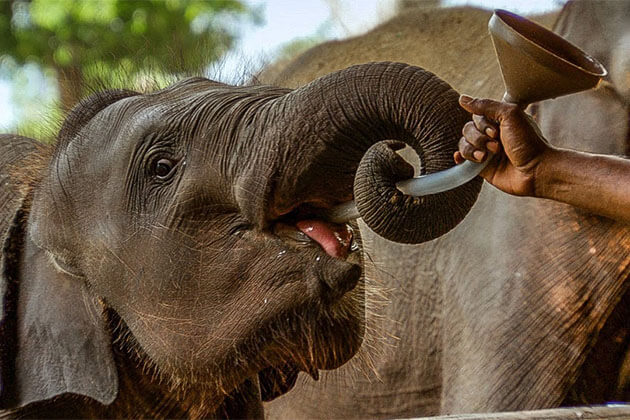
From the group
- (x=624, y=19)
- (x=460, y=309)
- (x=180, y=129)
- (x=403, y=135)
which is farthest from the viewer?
(x=460, y=309)

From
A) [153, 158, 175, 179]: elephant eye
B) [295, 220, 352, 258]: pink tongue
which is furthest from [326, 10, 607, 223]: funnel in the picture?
[153, 158, 175, 179]: elephant eye

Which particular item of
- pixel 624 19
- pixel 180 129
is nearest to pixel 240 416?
pixel 180 129

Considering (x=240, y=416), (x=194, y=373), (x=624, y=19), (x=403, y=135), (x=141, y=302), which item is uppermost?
(x=624, y=19)

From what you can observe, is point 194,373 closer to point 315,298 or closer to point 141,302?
point 141,302

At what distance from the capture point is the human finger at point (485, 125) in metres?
2.33

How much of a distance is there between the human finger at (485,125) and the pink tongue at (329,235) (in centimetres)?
43

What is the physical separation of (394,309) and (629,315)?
108 cm

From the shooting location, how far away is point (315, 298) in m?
2.52

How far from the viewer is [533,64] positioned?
219 cm

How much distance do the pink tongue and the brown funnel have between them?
0.50 meters

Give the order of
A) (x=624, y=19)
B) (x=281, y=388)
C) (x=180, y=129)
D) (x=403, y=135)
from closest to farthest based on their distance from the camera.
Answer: (x=403, y=135), (x=180, y=129), (x=281, y=388), (x=624, y=19)

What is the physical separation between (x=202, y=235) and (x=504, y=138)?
2.64ft

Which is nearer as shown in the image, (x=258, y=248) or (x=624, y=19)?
(x=258, y=248)

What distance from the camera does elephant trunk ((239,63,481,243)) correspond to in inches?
92.0
